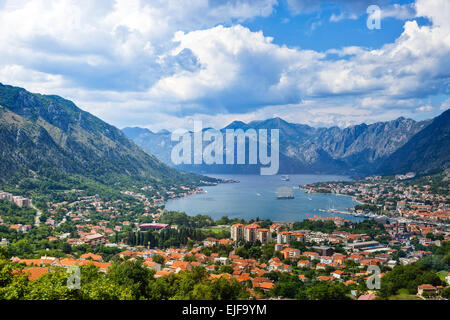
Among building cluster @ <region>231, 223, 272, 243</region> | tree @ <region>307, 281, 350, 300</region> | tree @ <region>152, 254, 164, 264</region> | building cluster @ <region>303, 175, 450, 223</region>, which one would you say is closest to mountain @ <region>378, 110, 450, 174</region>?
building cluster @ <region>303, 175, 450, 223</region>

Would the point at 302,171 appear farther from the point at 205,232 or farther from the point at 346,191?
the point at 205,232

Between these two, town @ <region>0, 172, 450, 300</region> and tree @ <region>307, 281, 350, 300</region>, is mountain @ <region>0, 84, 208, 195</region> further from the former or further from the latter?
tree @ <region>307, 281, 350, 300</region>

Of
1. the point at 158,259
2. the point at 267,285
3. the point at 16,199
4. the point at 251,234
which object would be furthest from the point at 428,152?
the point at 267,285

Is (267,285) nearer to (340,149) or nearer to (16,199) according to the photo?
(16,199)

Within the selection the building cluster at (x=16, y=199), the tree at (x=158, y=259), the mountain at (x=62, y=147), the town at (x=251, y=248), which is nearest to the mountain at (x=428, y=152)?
the town at (x=251, y=248)

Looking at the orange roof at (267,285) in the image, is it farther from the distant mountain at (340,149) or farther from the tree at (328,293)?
the distant mountain at (340,149)
